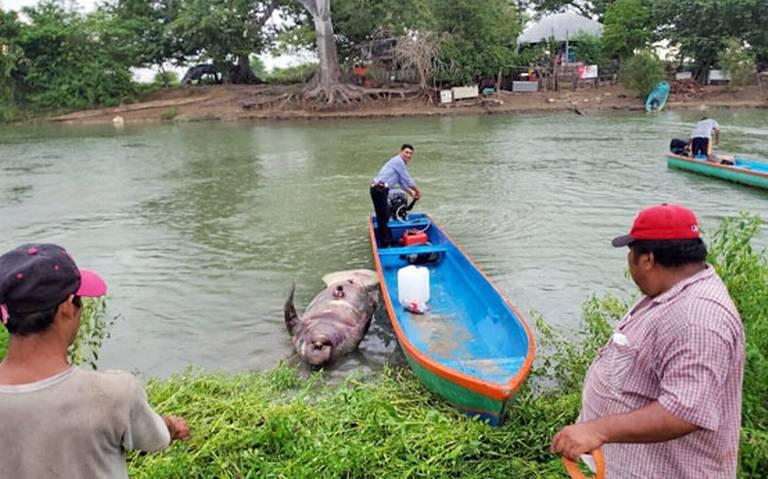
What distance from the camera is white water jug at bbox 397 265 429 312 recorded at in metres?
6.31

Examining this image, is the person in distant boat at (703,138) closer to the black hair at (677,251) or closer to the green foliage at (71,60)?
the black hair at (677,251)

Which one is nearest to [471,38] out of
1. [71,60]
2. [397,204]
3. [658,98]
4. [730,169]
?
[658,98]

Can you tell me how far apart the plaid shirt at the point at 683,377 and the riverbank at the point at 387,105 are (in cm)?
3041

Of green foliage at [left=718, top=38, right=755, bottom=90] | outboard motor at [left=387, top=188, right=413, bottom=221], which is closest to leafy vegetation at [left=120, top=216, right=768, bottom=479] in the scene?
outboard motor at [left=387, top=188, right=413, bottom=221]

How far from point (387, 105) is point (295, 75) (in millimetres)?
11475

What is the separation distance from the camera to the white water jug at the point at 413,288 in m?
6.31

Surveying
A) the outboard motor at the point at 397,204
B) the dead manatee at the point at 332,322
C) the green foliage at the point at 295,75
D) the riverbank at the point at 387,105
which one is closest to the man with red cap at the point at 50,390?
the dead manatee at the point at 332,322

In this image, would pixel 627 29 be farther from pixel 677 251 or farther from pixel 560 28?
pixel 677 251

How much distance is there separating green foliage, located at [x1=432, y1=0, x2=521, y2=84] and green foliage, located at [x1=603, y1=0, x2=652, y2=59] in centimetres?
605

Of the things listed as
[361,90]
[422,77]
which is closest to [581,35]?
[422,77]

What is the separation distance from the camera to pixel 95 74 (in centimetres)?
3559

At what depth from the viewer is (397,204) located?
9461 mm

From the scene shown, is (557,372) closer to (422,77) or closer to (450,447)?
(450,447)

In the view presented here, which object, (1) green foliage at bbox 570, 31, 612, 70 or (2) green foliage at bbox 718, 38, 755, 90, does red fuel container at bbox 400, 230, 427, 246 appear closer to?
(2) green foliage at bbox 718, 38, 755, 90
